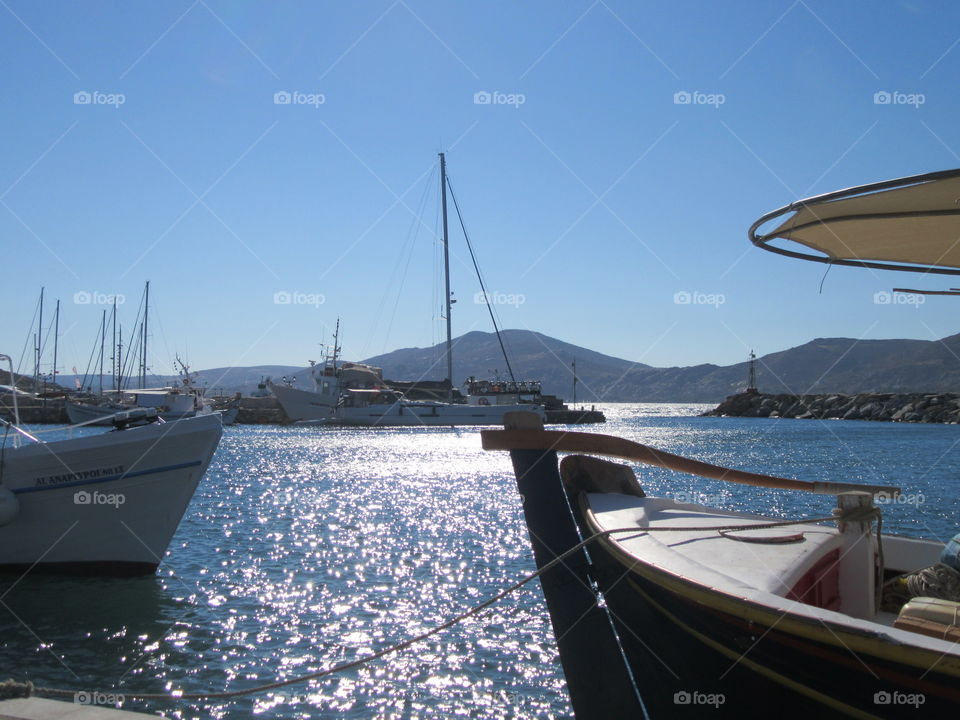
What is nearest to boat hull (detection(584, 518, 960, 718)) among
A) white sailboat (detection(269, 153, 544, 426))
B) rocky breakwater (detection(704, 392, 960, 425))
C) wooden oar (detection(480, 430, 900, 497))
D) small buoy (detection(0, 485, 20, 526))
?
wooden oar (detection(480, 430, 900, 497))

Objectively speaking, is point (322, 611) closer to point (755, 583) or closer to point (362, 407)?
point (755, 583)

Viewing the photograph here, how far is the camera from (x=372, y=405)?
85.4 metres

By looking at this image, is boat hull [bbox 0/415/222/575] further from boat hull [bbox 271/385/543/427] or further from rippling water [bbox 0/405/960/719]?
boat hull [bbox 271/385/543/427]

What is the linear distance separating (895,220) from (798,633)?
307 centimetres

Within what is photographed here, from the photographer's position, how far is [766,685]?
12.1 feet

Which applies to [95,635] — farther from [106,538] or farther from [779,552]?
[779,552]

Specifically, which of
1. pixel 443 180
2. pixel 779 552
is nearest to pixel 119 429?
pixel 779 552

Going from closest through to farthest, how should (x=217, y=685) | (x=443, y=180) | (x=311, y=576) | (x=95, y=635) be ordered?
(x=217, y=685), (x=95, y=635), (x=311, y=576), (x=443, y=180)

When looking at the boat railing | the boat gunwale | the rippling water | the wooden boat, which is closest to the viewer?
the boat gunwale

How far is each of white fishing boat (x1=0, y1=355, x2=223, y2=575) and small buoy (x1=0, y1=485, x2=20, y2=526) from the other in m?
0.01

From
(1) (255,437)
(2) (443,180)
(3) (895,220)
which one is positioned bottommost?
(1) (255,437)

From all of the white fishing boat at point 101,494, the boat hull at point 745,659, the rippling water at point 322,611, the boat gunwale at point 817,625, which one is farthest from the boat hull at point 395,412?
the boat gunwale at point 817,625

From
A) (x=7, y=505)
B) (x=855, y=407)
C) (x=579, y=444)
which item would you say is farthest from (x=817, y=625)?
(x=855, y=407)

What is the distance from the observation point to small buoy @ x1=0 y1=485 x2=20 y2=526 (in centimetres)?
1072
